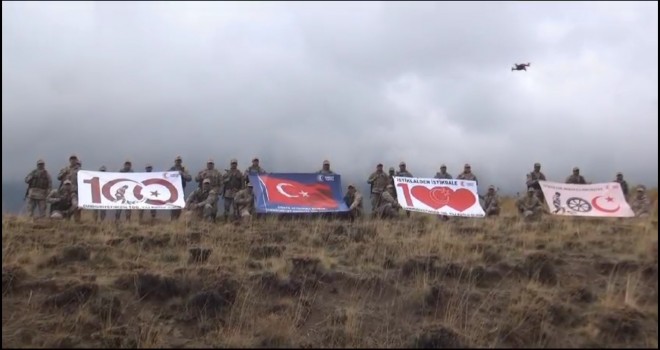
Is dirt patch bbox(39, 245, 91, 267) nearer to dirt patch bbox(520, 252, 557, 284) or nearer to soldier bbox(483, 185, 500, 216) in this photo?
dirt patch bbox(520, 252, 557, 284)

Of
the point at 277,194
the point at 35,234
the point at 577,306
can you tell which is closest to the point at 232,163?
the point at 277,194

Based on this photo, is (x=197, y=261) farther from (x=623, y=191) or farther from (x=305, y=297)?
(x=623, y=191)

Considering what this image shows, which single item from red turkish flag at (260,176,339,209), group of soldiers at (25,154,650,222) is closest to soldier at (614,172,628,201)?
group of soldiers at (25,154,650,222)

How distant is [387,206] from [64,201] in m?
10.00

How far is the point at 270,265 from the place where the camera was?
51.3 feet

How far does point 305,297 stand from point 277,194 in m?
8.86

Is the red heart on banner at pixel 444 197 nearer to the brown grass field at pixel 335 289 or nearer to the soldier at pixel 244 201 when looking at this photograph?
the brown grass field at pixel 335 289

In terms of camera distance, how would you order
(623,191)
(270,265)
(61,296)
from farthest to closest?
(623,191) → (270,265) → (61,296)

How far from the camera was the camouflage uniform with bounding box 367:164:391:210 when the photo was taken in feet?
79.0

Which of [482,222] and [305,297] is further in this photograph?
[482,222]

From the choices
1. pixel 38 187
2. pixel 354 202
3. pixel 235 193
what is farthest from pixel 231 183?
pixel 38 187

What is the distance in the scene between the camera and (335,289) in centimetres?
1459

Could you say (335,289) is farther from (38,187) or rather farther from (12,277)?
(38,187)

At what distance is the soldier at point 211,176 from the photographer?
23.7 m
